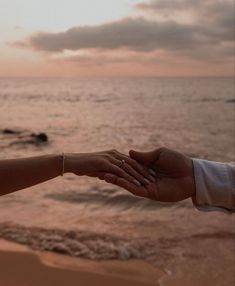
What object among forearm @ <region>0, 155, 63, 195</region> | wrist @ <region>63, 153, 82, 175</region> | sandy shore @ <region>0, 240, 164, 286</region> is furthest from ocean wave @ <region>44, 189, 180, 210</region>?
forearm @ <region>0, 155, 63, 195</region>

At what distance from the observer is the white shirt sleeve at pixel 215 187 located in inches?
126

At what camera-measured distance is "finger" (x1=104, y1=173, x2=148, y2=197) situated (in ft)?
9.73

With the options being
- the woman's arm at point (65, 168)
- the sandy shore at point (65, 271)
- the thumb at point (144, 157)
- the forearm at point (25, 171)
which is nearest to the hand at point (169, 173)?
the thumb at point (144, 157)

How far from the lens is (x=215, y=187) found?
322 centimetres

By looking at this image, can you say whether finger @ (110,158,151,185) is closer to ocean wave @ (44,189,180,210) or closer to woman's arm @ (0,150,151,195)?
woman's arm @ (0,150,151,195)

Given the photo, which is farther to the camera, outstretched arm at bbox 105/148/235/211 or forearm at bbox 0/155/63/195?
outstretched arm at bbox 105/148/235/211

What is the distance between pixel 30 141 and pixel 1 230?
1209cm

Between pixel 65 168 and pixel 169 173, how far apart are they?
30.3 inches

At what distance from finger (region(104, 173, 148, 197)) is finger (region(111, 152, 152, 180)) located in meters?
0.13

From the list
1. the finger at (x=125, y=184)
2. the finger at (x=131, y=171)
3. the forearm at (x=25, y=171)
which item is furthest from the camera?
the finger at (x=131, y=171)

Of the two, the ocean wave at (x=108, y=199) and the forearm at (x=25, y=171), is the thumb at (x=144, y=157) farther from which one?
the ocean wave at (x=108, y=199)

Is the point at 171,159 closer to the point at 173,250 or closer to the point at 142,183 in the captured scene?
the point at 142,183

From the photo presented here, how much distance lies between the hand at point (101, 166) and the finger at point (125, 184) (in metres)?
0.03

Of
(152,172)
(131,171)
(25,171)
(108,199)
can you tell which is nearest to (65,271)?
(152,172)
